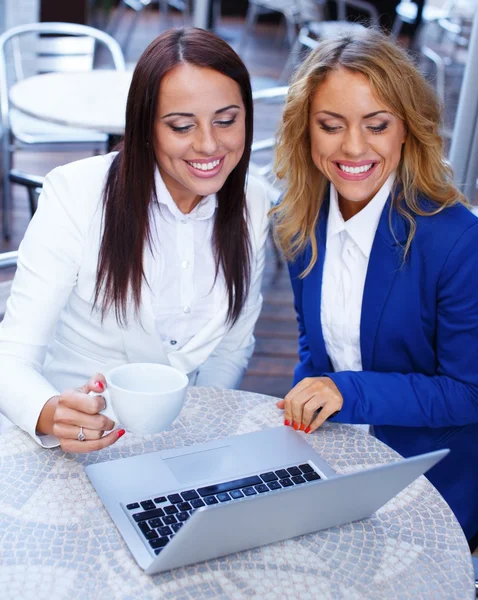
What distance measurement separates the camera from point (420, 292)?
159 centimetres

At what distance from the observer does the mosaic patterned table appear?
972 mm

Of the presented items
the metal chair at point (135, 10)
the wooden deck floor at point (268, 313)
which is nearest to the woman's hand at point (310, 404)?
the wooden deck floor at point (268, 313)

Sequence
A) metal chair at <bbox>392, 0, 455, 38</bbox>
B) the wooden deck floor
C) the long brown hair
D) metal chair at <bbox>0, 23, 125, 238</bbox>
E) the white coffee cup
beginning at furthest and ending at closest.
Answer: metal chair at <bbox>392, 0, 455, 38</bbox> → metal chair at <bbox>0, 23, 125, 238</bbox> → the wooden deck floor → the long brown hair → the white coffee cup

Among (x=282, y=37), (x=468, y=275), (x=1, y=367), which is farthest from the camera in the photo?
(x=282, y=37)

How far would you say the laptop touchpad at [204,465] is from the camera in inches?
46.1

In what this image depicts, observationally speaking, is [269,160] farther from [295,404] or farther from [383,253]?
[295,404]

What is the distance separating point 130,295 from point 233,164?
1.07 feet

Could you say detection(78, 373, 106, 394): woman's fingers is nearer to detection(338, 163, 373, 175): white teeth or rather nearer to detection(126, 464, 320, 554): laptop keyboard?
detection(126, 464, 320, 554): laptop keyboard

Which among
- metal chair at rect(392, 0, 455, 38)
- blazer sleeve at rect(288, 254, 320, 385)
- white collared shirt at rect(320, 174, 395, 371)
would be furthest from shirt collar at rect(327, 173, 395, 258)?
metal chair at rect(392, 0, 455, 38)

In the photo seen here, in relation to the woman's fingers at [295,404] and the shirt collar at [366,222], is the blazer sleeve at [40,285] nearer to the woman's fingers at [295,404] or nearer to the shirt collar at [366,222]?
the woman's fingers at [295,404]

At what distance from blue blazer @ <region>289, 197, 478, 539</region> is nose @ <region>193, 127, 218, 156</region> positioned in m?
0.33

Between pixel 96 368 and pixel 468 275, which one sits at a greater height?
pixel 468 275

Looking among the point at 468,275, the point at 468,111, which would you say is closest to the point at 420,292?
the point at 468,275

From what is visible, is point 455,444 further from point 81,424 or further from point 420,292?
point 81,424
